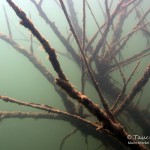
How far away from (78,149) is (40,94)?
1400 mm

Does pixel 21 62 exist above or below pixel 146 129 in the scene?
above

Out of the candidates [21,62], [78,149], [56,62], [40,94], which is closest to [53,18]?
[21,62]

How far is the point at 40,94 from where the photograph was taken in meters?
5.06

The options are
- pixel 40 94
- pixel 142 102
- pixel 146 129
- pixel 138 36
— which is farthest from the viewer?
pixel 138 36

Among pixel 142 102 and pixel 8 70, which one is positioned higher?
pixel 8 70

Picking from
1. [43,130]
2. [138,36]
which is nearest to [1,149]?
[43,130]

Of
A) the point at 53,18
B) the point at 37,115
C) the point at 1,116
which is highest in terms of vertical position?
the point at 53,18

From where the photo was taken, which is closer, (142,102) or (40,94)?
(142,102)

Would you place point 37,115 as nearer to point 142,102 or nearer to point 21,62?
point 142,102

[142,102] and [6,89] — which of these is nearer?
[142,102]

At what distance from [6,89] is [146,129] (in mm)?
3323

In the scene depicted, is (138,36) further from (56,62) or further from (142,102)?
(56,62)

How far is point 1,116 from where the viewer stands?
280 cm

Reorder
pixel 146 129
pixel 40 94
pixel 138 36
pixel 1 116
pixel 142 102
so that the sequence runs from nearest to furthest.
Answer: pixel 1 116 < pixel 146 129 < pixel 142 102 < pixel 40 94 < pixel 138 36
